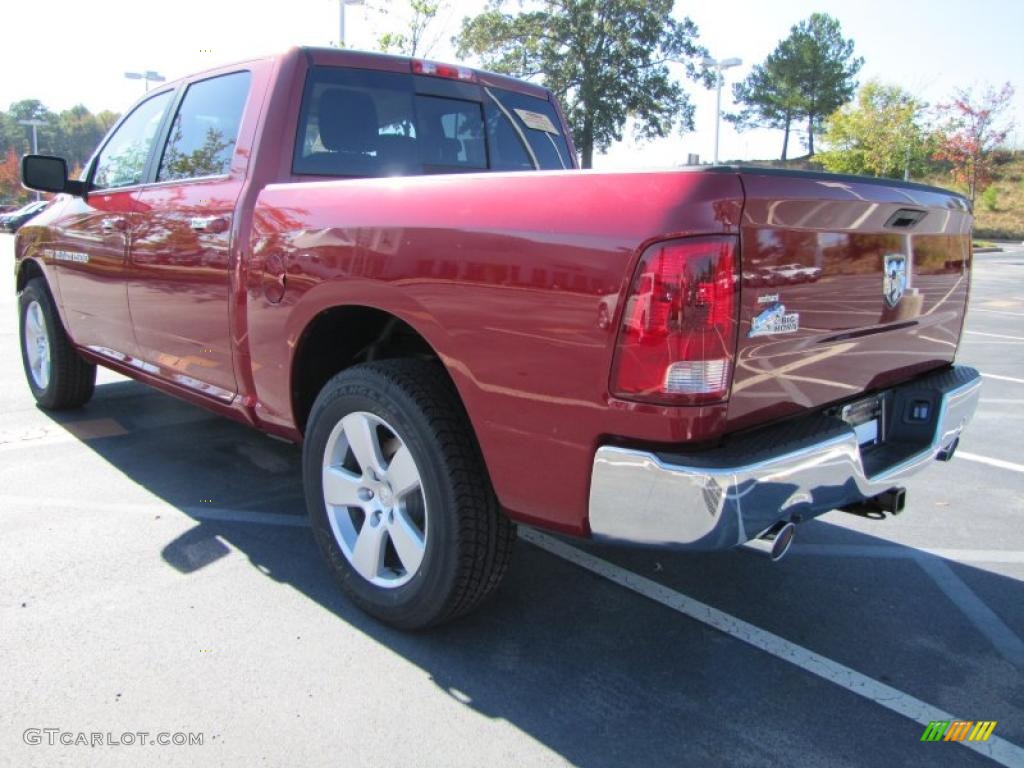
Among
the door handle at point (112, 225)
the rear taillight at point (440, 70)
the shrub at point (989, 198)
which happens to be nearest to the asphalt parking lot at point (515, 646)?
the door handle at point (112, 225)

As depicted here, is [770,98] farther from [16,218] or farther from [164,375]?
[164,375]

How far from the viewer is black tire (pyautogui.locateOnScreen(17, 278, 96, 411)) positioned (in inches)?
198

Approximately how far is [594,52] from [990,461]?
36095 mm

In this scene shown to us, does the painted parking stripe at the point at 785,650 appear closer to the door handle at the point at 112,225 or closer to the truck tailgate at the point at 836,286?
the truck tailgate at the point at 836,286

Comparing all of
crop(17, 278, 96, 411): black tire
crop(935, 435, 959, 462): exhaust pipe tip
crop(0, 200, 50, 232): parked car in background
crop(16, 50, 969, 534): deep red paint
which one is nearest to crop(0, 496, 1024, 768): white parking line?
crop(935, 435, 959, 462): exhaust pipe tip

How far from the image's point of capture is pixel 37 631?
2717 mm

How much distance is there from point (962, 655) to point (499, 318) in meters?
1.92

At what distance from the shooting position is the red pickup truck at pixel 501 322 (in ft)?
6.53

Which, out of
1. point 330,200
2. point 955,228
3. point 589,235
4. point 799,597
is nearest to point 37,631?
point 330,200

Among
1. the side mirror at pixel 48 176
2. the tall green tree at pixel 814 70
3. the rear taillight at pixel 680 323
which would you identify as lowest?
the rear taillight at pixel 680 323

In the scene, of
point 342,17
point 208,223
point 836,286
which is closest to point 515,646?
point 836,286

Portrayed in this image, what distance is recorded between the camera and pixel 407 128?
3.66 meters

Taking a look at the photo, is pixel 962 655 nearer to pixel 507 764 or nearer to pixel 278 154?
pixel 507 764

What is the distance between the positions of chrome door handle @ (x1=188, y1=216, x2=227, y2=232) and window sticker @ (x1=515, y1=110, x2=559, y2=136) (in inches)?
66.8
